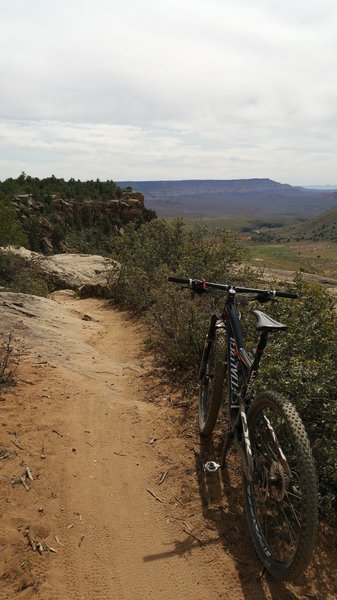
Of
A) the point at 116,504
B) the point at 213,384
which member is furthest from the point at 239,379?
the point at 116,504

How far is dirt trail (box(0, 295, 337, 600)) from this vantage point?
2881mm

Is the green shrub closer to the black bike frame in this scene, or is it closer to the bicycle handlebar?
the black bike frame

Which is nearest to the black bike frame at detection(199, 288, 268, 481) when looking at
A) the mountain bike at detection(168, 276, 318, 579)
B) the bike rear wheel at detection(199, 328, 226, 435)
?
the mountain bike at detection(168, 276, 318, 579)

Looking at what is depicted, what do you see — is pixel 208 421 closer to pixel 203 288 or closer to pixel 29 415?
pixel 203 288

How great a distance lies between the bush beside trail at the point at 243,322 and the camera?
11.6 feet

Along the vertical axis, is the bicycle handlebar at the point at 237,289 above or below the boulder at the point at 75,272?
above

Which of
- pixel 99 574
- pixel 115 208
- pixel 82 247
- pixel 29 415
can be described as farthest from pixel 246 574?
pixel 115 208

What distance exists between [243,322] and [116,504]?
3.04 metres

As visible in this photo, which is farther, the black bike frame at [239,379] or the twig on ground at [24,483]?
the twig on ground at [24,483]

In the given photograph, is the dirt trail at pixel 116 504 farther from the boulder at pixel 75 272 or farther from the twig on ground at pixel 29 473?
the boulder at pixel 75 272

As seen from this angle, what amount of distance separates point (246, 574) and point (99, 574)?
3.38 feet

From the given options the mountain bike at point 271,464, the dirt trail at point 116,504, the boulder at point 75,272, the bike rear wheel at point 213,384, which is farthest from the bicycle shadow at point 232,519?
the boulder at point 75,272

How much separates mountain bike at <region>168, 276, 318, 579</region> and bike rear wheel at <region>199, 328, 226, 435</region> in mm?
292

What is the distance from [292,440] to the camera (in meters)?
2.61
